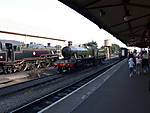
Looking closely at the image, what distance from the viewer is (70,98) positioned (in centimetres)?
903

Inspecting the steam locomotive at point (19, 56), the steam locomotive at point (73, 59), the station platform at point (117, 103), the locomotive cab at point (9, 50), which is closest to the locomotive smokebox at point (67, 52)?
the steam locomotive at point (73, 59)

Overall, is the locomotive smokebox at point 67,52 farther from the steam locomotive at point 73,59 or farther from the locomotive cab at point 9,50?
the locomotive cab at point 9,50

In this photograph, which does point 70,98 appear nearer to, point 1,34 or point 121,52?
point 1,34

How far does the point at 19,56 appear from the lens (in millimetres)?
21344

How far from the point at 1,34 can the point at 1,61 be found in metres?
11.6

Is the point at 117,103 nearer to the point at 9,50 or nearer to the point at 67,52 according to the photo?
the point at 67,52

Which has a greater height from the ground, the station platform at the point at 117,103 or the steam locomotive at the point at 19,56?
the steam locomotive at the point at 19,56

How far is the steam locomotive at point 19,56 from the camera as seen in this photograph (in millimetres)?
19547

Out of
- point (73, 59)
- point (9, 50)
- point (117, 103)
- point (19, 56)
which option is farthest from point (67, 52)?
point (117, 103)

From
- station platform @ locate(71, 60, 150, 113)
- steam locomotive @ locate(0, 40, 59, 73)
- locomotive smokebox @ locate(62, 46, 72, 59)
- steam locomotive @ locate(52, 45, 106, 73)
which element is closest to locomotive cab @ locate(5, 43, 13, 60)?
steam locomotive @ locate(0, 40, 59, 73)

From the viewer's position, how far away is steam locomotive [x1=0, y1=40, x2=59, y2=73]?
1955 cm

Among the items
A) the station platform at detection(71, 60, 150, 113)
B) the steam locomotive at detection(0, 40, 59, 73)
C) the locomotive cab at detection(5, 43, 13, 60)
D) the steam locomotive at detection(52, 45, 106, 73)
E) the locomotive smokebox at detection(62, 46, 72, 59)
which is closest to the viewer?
the station platform at detection(71, 60, 150, 113)

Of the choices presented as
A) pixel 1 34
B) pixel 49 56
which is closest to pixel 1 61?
pixel 49 56

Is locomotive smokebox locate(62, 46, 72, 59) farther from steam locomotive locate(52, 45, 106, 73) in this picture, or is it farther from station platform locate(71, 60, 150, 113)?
station platform locate(71, 60, 150, 113)
